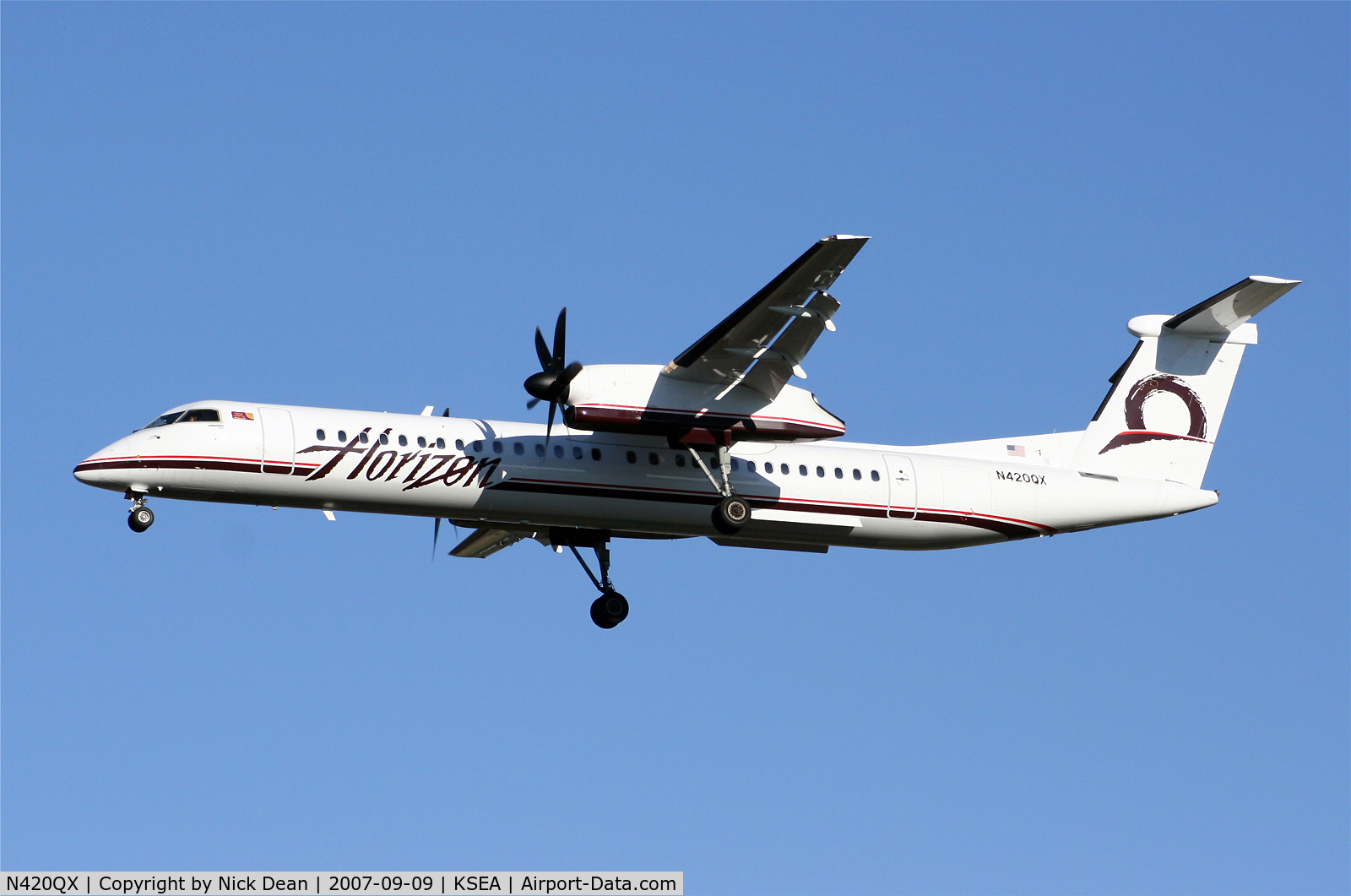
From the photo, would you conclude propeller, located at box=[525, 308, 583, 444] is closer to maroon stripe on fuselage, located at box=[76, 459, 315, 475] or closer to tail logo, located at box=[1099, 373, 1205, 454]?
maroon stripe on fuselage, located at box=[76, 459, 315, 475]

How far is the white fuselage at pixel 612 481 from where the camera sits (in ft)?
66.8

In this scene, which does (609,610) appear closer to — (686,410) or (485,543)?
(485,543)

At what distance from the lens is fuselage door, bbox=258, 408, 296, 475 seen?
20391mm

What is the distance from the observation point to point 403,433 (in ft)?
69.4

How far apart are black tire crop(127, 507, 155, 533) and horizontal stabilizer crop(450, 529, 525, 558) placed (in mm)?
5425

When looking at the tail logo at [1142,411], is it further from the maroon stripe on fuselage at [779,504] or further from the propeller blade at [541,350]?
the propeller blade at [541,350]

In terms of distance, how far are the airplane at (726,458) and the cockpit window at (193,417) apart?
26 mm

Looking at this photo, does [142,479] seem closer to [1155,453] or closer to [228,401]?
[228,401]

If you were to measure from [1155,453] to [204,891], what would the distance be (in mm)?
15548

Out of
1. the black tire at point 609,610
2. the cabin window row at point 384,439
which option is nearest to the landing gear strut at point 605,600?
the black tire at point 609,610

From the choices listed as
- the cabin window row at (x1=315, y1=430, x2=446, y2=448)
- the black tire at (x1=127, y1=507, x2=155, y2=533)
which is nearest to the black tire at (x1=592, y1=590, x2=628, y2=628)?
the cabin window row at (x1=315, y1=430, x2=446, y2=448)

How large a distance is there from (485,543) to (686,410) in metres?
5.55

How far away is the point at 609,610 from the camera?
23984 millimetres

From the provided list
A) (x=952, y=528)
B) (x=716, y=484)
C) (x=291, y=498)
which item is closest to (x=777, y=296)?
(x=716, y=484)
